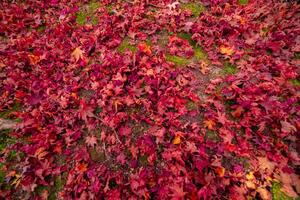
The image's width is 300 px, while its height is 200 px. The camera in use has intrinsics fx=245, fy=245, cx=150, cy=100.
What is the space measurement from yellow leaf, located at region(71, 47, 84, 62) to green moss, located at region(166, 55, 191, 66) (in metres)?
1.94

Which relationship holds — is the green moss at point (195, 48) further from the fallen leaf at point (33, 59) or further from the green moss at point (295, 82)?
the fallen leaf at point (33, 59)

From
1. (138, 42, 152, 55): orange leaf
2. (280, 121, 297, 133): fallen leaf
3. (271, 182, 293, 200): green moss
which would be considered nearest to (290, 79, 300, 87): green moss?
(280, 121, 297, 133): fallen leaf

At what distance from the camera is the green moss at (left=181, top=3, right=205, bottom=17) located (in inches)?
247

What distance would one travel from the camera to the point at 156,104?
4613 millimetres

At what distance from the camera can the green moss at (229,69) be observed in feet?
16.7

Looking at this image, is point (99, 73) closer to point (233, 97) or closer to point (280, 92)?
point (233, 97)

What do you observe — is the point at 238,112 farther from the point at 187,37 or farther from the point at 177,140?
the point at 187,37

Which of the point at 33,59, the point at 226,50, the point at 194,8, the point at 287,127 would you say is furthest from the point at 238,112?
the point at 33,59

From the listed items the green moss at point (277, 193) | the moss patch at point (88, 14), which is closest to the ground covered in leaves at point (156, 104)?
the green moss at point (277, 193)

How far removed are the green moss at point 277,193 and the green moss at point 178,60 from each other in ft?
9.29

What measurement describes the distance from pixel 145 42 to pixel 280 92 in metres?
3.05

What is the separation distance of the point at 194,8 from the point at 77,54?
3.22m

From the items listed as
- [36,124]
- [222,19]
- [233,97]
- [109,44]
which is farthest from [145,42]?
[36,124]

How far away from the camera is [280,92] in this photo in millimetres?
4535
